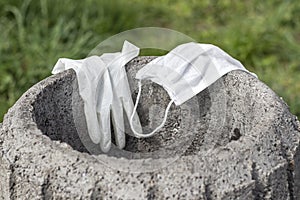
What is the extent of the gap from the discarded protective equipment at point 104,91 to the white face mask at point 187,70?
48 millimetres

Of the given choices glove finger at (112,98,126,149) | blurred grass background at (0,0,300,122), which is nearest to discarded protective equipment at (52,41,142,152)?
glove finger at (112,98,126,149)

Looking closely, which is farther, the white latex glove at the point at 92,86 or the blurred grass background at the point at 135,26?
the blurred grass background at the point at 135,26

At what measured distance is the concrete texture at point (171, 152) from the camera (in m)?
1.39

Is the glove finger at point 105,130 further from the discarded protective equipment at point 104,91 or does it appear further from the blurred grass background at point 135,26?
the blurred grass background at point 135,26

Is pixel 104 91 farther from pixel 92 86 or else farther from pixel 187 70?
pixel 187 70

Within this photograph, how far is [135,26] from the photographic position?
3723 mm

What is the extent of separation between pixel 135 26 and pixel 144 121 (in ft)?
5.91

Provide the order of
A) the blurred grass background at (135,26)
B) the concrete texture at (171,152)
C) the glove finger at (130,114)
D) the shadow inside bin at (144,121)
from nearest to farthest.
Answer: the concrete texture at (171,152) → the shadow inside bin at (144,121) → the glove finger at (130,114) → the blurred grass background at (135,26)

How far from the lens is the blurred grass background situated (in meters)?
3.29

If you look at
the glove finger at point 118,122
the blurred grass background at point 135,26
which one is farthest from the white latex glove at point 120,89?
the blurred grass background at point 135,26

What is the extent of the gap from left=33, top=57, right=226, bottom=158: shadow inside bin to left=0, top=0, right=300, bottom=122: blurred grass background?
1228 millimetres

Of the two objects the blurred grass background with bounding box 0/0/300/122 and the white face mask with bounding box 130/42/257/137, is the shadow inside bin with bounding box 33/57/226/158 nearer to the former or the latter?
the white face mask with bounding box 130/42/257/137

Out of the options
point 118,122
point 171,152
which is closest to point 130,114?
point 118,122

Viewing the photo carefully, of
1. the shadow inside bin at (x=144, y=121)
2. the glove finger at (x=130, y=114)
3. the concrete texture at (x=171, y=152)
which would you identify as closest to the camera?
the concrete texture at (x=171, y=152)
